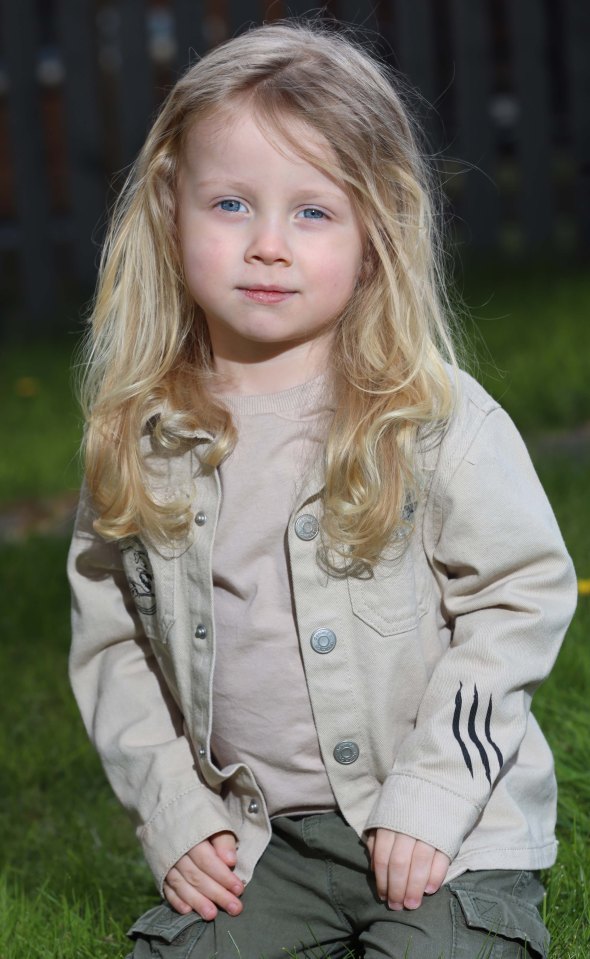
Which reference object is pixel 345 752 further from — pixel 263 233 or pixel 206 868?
pixel 263 233

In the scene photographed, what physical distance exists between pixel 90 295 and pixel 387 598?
5.54 m

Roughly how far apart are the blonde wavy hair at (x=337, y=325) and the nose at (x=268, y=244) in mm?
114

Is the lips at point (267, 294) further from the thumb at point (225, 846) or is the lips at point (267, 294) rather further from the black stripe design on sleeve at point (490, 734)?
the thumb at point (225, 846)

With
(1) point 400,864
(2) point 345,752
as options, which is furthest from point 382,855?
(2) point 345,752

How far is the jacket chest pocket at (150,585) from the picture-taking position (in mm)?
2064

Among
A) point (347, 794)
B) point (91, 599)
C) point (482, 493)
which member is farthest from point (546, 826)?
point (91, 599)

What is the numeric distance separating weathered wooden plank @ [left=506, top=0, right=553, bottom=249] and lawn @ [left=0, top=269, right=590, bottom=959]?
222cm

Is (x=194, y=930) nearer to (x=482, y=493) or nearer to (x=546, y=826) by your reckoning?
(x=546, y=826)

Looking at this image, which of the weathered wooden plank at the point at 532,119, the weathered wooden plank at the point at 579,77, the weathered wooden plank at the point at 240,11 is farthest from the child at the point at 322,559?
the weathered wooden plank at the point at 532,119

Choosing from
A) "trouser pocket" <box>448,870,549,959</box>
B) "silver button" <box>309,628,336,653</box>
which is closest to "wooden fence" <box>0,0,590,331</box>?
"silver button" <box>309,628,336,653</box>

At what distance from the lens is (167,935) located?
6.53ft

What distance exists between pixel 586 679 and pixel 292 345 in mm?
1033

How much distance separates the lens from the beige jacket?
1909 millimetres

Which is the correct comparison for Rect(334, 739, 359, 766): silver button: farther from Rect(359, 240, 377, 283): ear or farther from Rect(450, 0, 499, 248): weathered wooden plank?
Rect(450, 0, 499, 248): weathered wooden plank
